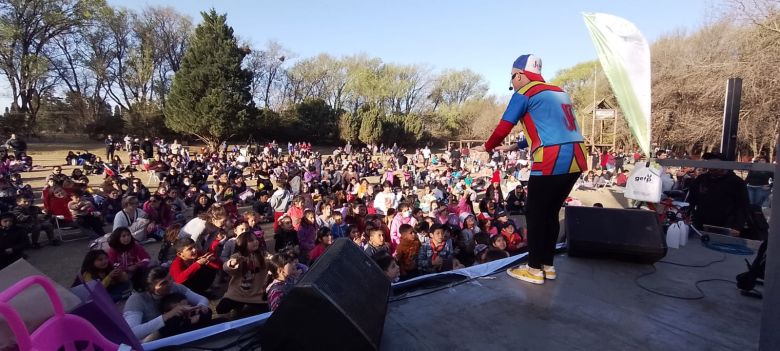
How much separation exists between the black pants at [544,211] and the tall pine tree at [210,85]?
32.9 meters

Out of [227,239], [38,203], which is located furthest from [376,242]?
[38,203]

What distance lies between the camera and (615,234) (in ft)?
11.9

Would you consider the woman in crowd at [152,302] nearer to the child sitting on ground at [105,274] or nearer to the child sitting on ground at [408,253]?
the child sitting on ground at [105,274]

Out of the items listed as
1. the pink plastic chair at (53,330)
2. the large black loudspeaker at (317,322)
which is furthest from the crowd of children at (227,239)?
the large black loudspeaker at (317,322)

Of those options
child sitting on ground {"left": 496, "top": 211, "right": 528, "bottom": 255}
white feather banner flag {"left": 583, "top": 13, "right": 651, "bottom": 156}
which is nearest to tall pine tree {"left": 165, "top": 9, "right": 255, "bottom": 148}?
child sitting on ground {"left": 496, "top": 211, "right": 528, "bottom": 255}

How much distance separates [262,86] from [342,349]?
5428 cm

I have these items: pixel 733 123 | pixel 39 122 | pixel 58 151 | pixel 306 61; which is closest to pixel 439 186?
pixel 733 123

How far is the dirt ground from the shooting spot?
6.71m

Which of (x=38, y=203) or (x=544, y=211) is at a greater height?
(x=544, y=211)

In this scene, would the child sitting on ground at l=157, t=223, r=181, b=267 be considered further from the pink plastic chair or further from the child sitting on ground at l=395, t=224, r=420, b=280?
the pink plastic chair

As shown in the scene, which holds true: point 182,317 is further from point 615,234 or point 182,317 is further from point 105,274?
point 615,234

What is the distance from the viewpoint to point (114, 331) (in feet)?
6.05

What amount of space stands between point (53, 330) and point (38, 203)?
13.2 metres

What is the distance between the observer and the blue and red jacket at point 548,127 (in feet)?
9.07
